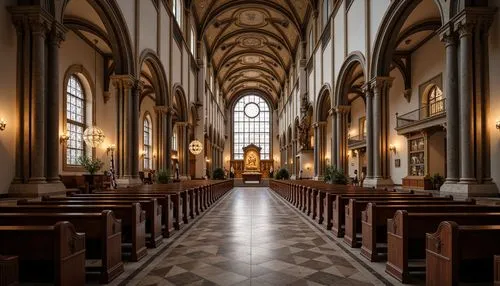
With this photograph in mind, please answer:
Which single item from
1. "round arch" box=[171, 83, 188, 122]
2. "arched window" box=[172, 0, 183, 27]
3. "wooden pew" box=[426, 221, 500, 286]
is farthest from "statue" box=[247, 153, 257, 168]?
"wooden pew" box=[426, 221, 500, 286]

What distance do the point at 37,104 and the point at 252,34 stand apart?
94.6 feet

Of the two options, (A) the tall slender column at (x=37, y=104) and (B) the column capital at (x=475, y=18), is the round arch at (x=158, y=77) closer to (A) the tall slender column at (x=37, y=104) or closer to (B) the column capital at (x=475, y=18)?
(A) the tall slender column at (x=37, y=104)

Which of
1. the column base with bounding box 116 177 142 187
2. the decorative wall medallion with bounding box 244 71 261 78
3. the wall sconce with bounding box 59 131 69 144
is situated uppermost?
the decorative wall medallion with bounding box 244 71 261 78

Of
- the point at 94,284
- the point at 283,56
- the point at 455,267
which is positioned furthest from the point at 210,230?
the point at 283,56

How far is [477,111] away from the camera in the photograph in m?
8.66

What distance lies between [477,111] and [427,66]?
472 inches

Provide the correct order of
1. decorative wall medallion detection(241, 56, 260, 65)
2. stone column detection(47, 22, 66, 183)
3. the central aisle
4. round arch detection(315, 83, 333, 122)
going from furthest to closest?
decorative wall medallion detection(241, 56, 260, 65)
round arch detection(315, 83, 333, 122)
stone column detection(47, 22, 66, 183)
the central aisle

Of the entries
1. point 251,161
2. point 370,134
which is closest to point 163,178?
point 370,134

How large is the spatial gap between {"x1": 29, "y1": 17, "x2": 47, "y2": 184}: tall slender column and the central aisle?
344cm

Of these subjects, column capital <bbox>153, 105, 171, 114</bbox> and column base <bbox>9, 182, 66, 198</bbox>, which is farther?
column capital <bbox>153, 105, 171, 114</bbox>

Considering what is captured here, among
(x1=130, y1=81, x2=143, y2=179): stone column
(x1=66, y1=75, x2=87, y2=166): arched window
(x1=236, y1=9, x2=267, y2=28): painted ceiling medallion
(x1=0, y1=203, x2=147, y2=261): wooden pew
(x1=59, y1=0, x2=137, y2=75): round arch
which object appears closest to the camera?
(x1=0, y1=203, x2=147, y2=261): wooden pew

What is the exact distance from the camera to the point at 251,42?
37.4 metres

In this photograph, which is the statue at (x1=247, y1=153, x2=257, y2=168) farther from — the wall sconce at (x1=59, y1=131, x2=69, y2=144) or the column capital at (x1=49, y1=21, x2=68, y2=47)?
the column capital at (x1=49, y1=21, x2=68, y2=47)

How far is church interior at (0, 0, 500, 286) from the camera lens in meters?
4.43
